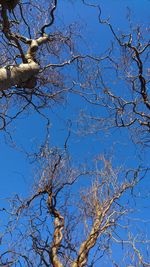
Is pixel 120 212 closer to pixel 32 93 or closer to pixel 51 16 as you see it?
pixel 32 93

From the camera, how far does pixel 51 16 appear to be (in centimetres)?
598

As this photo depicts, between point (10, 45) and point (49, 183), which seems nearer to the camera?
point (10, 45)

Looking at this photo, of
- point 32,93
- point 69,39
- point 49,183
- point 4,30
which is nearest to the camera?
point 4,30

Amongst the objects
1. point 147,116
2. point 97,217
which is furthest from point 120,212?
point 147,116

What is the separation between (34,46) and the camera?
19.1ft

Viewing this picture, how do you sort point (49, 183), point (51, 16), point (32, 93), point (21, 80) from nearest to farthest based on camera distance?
1. point (21, 80)
2. point (51, 16)
3. point (32, 93)
4. point (49, 183)

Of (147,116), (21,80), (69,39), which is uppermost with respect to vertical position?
(69,39)

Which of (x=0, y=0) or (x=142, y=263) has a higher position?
(x=0, y=0)

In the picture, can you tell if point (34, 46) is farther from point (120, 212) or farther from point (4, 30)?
point (120, 212)

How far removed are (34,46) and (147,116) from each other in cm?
244

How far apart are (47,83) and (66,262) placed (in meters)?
4.46

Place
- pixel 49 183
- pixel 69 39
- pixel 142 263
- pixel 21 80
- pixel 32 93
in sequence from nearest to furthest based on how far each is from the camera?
pixel 21 80 → pixel 32 93 → pixel 69 39 → pixel 142 263 → pixel 49 183

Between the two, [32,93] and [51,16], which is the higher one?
[51,16]

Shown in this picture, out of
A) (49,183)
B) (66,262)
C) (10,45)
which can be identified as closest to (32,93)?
(10,45)
